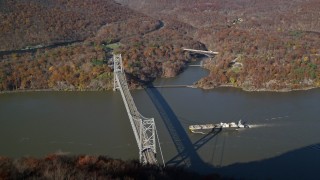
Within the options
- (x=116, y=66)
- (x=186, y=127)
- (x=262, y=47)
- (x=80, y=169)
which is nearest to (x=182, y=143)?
(x=186, y=127)

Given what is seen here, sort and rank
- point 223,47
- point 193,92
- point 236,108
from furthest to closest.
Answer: point 223,47, point 193,92, point 236,108

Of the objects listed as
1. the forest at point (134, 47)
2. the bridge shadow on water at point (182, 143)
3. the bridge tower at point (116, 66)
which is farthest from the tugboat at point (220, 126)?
the bridge tower at point (116, 66)

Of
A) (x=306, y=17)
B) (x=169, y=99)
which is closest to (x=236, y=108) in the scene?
(x=169, y=99)

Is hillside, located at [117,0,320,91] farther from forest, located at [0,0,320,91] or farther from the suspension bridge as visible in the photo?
the suspension bridge

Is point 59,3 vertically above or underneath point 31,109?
above

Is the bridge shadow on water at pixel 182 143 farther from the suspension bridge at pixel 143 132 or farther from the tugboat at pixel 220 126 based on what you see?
the suspension bridge at pixel 143 132

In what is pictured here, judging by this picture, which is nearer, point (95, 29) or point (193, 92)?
point (193, 92)

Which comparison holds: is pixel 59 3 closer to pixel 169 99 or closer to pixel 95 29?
pixel 95 29
